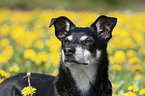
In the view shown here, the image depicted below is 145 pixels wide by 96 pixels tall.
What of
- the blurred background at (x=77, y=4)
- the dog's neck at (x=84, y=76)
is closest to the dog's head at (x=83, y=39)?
the dog's neck at (x=84, y=76)

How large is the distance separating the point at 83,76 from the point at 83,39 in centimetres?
55

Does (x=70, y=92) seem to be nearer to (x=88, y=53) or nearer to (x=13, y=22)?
(x=88, y=53)

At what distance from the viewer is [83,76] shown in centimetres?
388

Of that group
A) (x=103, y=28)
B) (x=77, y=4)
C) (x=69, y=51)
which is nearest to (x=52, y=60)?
(x=103, y=28)

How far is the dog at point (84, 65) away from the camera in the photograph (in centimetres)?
367

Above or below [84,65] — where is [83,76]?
below

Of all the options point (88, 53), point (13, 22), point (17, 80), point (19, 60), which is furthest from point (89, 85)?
point (13, 22)

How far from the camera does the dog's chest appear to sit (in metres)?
3.80

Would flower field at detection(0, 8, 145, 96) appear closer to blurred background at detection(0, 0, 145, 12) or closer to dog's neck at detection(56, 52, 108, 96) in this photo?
dog's neck at detection(56, 52, 108, 96)

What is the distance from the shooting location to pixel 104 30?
4.09 metres

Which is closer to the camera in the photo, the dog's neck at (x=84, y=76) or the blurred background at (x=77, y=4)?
the dog's neck at (x=84, y=76)

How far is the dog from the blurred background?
14.0 m

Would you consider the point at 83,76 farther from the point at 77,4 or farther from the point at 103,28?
the point at 77,4

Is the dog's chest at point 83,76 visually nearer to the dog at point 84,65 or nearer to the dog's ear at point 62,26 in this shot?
the dog at point 84,65
